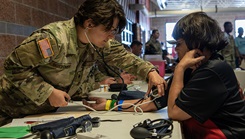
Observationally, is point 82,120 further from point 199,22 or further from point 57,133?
point 199,22

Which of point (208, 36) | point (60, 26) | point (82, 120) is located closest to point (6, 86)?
point (60, 26)

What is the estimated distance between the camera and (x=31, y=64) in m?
1.13

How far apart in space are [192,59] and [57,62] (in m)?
0.58

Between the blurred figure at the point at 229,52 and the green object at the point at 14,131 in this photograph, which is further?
the blurred figure at the point at 229,52

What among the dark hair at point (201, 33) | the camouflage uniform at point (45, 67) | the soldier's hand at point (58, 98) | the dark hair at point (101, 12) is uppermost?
the dark hair at point (101, 12)

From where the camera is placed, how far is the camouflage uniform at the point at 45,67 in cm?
113

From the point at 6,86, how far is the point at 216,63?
90cm

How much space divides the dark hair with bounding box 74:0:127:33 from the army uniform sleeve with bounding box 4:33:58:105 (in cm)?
22

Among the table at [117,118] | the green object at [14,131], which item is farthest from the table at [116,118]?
the green object at [14,131]

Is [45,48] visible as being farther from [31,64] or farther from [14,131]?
[14,131]

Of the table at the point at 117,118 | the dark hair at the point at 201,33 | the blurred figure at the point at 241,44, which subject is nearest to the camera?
the table at the point at 117,118

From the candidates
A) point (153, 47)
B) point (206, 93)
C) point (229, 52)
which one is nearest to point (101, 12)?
point (206, 93)

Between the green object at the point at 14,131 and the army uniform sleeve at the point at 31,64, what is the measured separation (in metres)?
0.17

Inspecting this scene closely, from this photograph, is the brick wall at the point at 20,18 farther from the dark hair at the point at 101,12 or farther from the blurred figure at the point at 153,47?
the blurred figure at the point at 153,47
